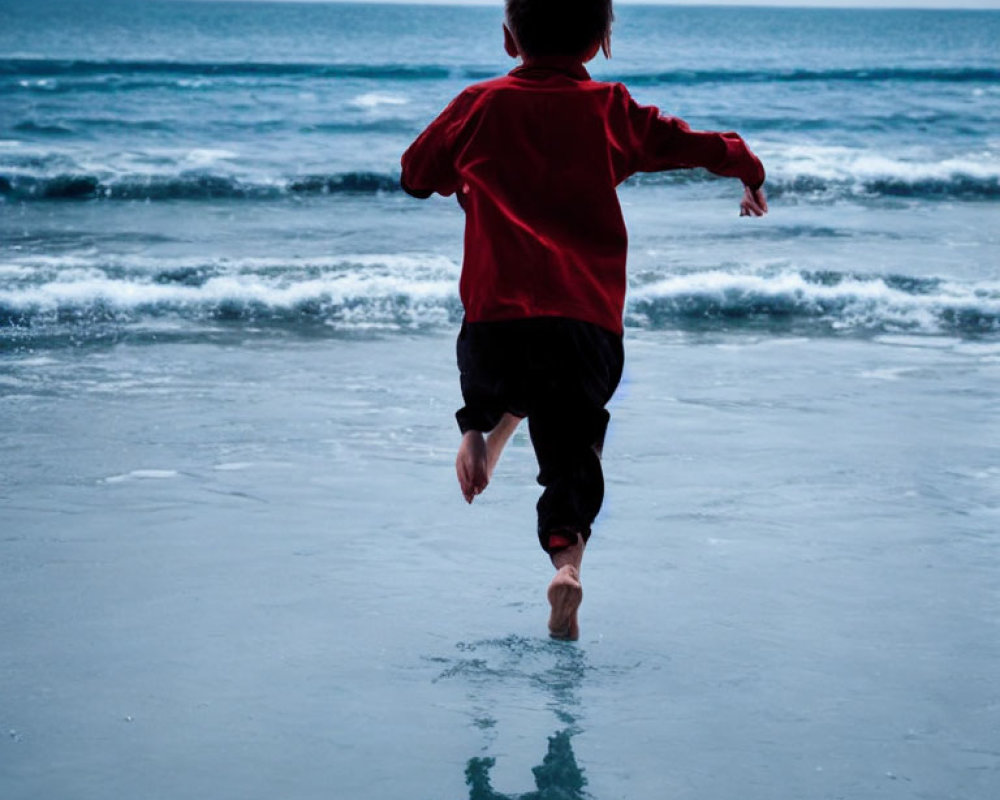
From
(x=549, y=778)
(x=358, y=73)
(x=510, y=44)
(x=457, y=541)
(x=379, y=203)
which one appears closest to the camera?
(x=549, y=778)

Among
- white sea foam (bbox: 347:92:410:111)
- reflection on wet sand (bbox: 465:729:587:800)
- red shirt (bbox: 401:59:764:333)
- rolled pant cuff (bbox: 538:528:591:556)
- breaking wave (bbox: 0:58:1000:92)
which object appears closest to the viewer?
reflection on wet sand (bbox: 465:729:587:800)

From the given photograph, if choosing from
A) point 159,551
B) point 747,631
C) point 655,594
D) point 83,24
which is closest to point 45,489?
point 159,551

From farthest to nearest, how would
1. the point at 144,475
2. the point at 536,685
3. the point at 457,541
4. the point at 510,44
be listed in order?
1. the point at 144,475
2. the point at 457,541
3. the point at 536,685
4. the point at 510,44

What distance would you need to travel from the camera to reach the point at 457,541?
159 inches

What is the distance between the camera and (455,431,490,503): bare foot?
9.54ft

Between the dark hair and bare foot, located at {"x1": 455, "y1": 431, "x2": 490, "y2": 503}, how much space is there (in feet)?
2.63

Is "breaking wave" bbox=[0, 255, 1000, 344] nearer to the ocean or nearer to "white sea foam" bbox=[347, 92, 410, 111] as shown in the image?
the ocean

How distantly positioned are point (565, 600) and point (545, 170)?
903 mm

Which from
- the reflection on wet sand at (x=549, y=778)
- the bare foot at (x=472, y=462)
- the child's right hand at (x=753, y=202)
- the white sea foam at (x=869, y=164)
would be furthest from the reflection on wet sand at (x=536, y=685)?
the white sea foam at (x=869, y=164)

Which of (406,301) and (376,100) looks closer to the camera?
(406,301)

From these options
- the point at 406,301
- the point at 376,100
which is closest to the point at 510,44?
the point at 406,301

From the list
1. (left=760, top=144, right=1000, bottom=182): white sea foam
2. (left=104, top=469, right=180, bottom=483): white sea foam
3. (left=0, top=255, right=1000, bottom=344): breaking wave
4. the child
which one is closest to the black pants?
the child

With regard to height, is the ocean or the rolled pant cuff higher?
the rolled pant cuff

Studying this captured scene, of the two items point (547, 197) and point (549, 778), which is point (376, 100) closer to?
point (547, 197)
